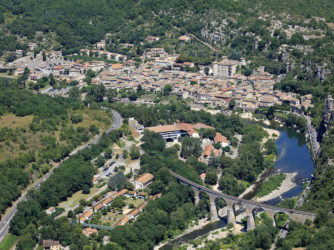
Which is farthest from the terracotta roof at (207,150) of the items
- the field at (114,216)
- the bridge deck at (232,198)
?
the field at (114,216)

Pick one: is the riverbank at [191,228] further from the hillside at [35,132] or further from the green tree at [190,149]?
the hillside at [35,132]

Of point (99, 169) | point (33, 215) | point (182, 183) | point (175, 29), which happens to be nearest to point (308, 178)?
point (182, 183)

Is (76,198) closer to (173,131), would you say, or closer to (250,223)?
(250,223)

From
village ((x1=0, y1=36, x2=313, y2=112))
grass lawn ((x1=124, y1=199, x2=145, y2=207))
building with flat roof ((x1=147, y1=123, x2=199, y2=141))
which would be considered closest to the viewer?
grass lawn ((x1=124, y1=199, x2=145, y2=207))

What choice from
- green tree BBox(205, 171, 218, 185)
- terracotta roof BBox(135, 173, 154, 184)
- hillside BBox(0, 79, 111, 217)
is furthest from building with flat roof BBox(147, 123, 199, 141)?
green tree BBox(205, 171, 218, 185)

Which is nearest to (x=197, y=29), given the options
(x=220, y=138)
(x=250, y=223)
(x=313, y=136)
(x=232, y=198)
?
(x=313, y=136)

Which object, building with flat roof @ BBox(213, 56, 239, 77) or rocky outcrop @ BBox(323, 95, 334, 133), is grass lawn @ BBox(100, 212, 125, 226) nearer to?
rocky outcrop @ BBox(323, 95, 334, 133)
